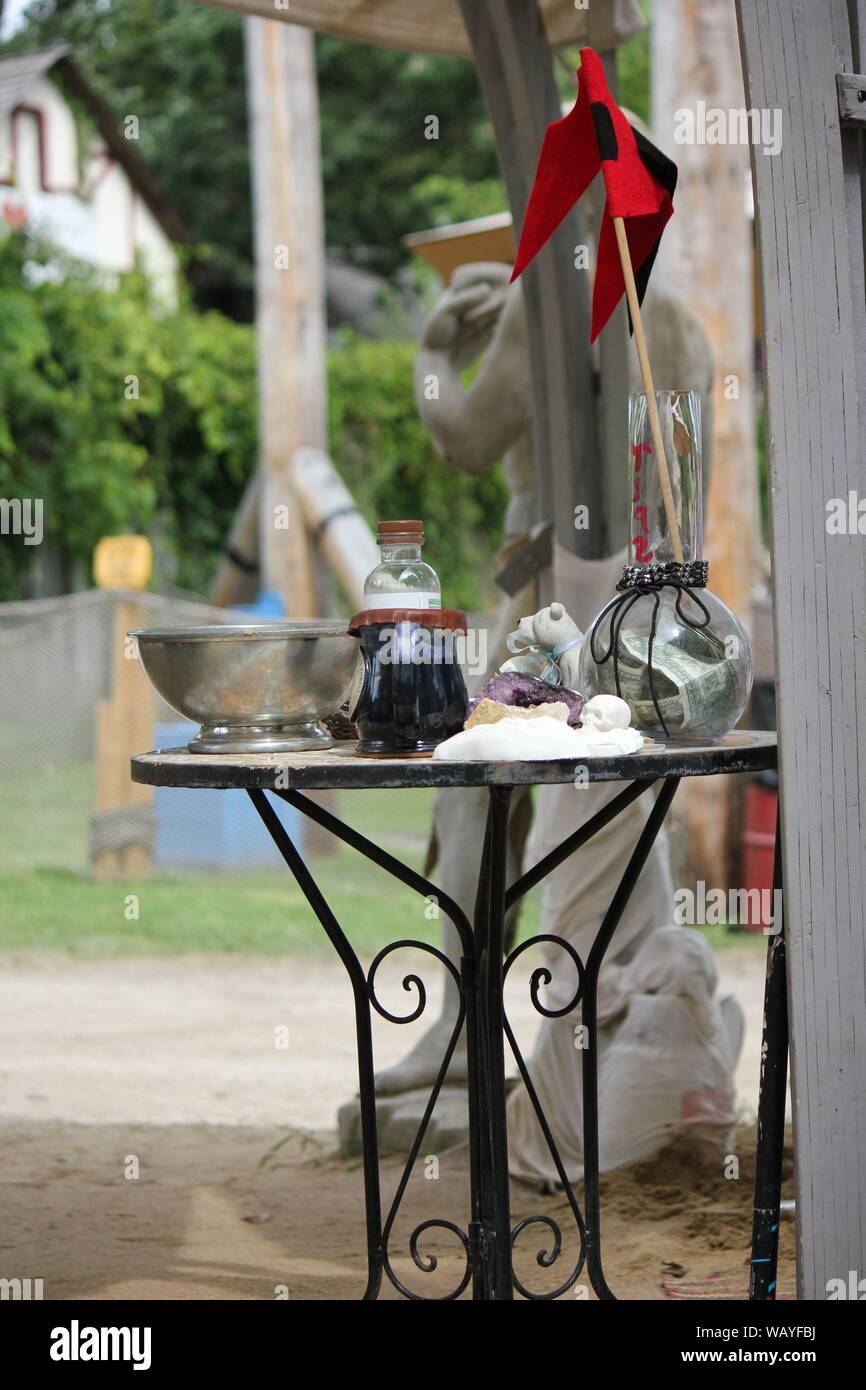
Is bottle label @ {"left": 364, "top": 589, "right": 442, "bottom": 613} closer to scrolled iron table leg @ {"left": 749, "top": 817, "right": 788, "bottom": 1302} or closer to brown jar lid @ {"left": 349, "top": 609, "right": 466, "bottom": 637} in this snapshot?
brown jar lid @ {"left": 349, "top": 609, "right": 466, "bottom": 637}

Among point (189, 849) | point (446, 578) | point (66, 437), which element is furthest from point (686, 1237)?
point (446, 578)

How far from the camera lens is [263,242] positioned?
9.81m

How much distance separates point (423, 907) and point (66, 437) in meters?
6.97

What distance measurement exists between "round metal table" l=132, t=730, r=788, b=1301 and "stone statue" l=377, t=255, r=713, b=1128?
1.13 metres

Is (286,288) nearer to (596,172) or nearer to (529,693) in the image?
(596,172)

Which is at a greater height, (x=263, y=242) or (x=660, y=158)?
(x=263, y=242)

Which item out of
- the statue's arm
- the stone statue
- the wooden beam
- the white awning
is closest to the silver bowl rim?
the stone statue

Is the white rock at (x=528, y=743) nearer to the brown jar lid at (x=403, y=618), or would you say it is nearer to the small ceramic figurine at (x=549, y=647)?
the brown jar lid at (x=403, y=618)

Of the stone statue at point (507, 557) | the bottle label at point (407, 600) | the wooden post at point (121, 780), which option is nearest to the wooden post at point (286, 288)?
the wooden post at point (121, 780)

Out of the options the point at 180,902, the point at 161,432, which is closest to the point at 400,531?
the point at 180,902

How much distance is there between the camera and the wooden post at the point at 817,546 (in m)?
2.42

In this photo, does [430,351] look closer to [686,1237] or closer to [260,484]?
[686,1237]

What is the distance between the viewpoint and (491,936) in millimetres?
2760

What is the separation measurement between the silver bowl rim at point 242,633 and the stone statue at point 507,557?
1.52m
